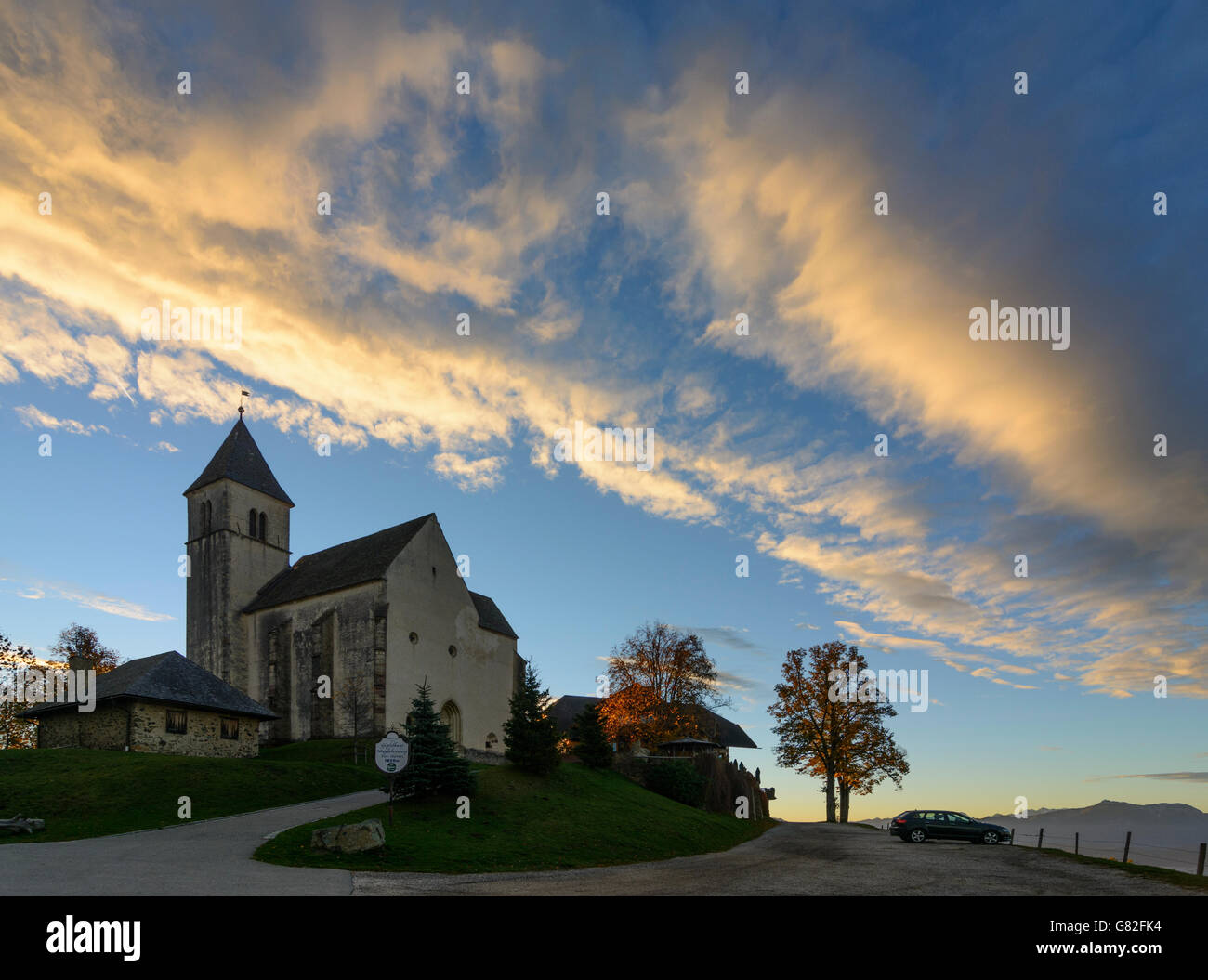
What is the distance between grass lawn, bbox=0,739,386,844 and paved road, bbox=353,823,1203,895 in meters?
12.9

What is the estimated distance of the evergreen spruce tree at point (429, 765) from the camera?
25.4 metres

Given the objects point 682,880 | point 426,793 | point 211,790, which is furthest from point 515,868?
point 211,790

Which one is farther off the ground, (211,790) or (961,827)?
(211,790)

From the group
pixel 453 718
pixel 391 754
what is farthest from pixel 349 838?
pixel 453 718

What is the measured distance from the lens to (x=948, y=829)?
1253 inches

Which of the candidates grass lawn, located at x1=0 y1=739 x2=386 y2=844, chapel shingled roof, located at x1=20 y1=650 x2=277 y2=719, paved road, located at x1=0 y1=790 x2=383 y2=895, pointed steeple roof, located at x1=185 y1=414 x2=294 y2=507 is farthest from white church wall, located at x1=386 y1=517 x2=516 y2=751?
paved road, located at x1=0 y1=790 x2=383 y2=895

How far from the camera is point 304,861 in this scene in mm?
17500

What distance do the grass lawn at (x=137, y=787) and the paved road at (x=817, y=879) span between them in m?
12.9

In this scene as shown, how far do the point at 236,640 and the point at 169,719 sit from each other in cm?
2157

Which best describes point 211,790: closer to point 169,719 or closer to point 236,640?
point 169,719

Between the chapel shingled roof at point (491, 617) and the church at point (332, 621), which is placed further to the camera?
the chapel shingled roof at point (491, 617)

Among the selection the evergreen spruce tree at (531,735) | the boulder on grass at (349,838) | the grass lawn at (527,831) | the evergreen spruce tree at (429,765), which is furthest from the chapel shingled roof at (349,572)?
the boulder on grass at (349,838)

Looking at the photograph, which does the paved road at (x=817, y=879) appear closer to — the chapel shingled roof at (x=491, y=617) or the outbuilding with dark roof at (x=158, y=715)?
the outbuilding with dark roof at (x=158, y=715)
